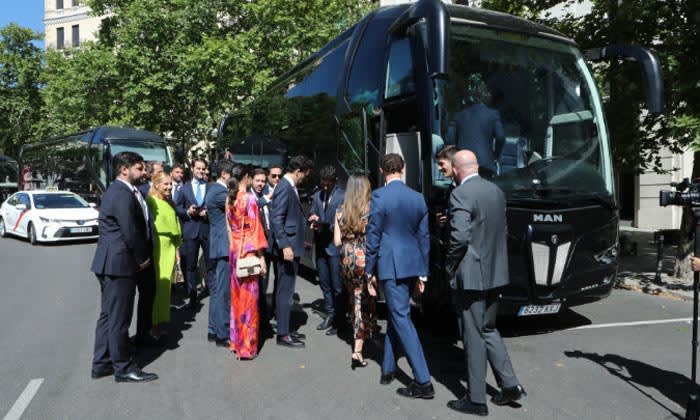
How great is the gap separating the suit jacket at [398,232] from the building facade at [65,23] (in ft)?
212

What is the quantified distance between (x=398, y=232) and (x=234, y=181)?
1.88 meters

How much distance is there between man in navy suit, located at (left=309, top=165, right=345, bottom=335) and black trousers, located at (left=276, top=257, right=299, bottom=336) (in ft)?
2.22

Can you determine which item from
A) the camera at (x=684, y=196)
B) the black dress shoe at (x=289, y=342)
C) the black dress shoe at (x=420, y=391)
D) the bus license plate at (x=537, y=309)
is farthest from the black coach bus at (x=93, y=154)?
the camera at (x=684, y=196)

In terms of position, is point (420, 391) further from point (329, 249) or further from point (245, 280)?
point (329, 249)

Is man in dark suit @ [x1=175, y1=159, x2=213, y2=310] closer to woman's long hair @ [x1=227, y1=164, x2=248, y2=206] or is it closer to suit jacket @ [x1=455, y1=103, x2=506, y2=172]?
woman's long hair @ [x1=227, y1=164, x2=248, y2=206]

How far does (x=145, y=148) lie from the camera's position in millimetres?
21281

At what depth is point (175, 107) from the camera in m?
25.6

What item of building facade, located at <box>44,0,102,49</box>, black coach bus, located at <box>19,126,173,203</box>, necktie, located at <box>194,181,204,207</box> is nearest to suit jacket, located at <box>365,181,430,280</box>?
necktie, located at <box>194,181,204,207</box>

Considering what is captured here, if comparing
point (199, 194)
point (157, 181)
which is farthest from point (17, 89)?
point (157, 181)

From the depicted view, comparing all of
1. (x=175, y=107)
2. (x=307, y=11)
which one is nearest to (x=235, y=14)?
(x=307, y=11)

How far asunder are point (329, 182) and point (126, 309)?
110 inches

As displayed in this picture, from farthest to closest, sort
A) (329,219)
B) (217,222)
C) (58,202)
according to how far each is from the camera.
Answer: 1. (58,202)
2. (329,219)
3. (217,222)

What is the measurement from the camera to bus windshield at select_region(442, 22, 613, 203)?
5629 mm

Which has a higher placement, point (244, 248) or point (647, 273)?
point (244, 248)
